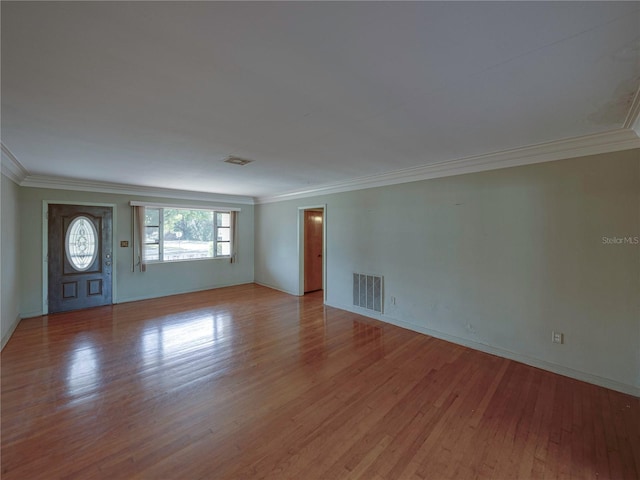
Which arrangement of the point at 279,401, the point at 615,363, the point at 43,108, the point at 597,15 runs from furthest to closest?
1. the point at 615,363
2. the point at 279,401
3. the point at 43,108
4. the point at 597,15

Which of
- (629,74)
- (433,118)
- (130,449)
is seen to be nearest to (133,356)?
(130,449)

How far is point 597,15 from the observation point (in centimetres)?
119

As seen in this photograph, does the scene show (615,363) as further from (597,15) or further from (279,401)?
(279,401)

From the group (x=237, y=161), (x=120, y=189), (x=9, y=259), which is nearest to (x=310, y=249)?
(x=237, y=161)

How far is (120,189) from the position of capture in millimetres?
5480

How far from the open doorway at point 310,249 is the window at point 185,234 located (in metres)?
2.27

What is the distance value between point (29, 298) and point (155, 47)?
563cm

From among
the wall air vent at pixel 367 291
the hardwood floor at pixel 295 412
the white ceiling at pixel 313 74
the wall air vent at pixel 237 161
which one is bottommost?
the hardwood floor at pixel 295 412

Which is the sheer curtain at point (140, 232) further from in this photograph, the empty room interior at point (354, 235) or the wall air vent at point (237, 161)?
the wall air vent at point (237, 161)

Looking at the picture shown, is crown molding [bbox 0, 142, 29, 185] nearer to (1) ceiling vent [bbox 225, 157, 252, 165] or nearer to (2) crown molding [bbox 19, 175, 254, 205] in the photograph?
(2) crown molding [bbox 19, 175, 254, 205]

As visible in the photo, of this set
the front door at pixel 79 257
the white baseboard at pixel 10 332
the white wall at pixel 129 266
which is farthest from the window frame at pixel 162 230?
the white baseboard at pixel 10 332

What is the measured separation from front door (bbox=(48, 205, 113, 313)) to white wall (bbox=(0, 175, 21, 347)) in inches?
19.3

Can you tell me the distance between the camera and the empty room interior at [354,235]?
1.37 metres

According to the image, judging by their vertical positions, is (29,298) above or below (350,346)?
above
